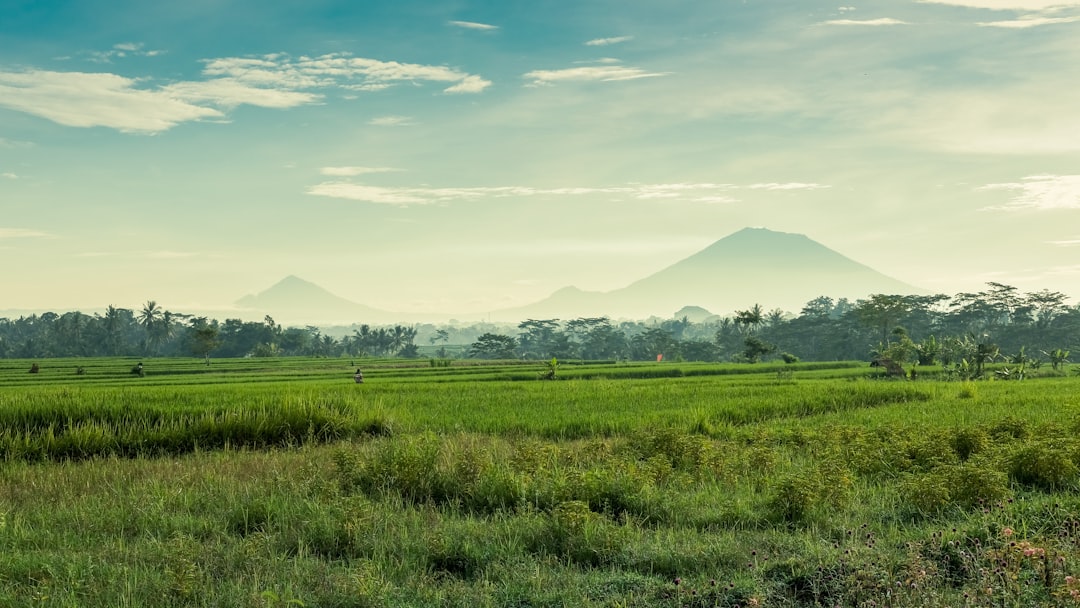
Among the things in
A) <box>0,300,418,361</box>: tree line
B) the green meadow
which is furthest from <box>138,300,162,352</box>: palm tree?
the green meadow

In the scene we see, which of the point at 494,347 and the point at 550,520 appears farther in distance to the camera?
the point at 494,347

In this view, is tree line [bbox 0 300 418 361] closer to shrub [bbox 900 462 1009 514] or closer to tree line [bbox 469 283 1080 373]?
tree line [bbox 469 283 1080 373]

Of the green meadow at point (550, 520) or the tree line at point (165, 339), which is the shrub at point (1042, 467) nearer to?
the green meadow at point (550, 520)

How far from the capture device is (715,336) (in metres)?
93.0

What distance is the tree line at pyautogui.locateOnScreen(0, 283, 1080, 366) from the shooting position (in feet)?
235

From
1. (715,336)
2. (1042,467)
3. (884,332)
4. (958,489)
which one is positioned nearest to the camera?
(958,489)

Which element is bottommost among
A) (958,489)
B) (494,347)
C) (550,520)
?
(494,347)

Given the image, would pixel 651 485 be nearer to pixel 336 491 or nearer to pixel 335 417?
pixel 336 491

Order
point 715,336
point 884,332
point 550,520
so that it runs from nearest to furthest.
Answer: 1. point 550,520
2. point 884,332
3. point 715,336

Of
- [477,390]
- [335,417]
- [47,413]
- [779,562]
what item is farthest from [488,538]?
[477,390]

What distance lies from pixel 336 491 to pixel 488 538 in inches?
84.0

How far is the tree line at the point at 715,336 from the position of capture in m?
71.7

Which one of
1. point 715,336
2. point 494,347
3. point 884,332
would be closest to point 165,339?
point 494,347

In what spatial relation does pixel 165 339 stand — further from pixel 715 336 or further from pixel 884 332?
pixel 884 332
